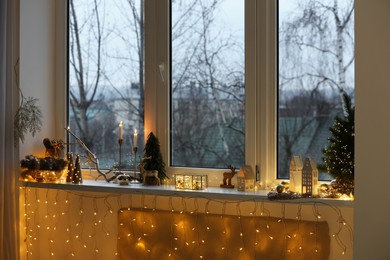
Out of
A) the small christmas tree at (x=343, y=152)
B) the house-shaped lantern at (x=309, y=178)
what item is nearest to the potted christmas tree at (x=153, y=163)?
the house-shaped lantern at (x=309, y=178)

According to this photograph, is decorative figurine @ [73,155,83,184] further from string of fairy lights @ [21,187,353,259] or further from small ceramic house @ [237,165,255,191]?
small ceramic house @ [237,165,255,191]

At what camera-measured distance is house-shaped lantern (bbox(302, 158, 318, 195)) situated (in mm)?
2943

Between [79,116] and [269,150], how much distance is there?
4.12 feet

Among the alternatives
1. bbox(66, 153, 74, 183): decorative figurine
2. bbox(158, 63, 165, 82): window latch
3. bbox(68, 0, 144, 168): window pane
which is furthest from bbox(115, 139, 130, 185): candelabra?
bbox(158, 63, 165, 82): window latch

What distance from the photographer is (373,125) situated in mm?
2562

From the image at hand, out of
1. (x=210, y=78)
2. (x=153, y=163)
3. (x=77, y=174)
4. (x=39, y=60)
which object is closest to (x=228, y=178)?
(x=153, y=163)

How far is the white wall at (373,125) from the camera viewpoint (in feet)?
8.34

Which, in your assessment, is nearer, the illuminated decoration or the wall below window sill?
the wall below window sill

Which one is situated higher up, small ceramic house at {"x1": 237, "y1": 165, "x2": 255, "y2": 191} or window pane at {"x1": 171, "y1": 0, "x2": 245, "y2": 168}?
window pane at {"x1": 171, "y1": 0, "x2": 245, "y2": 168}

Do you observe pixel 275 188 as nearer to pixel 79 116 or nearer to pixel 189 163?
pixel 189 163

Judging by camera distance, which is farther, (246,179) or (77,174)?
(77,174)

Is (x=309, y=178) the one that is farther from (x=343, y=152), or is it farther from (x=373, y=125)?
(x=373, y=125)

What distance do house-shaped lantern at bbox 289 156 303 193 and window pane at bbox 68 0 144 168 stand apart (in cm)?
99

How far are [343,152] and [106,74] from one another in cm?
157
